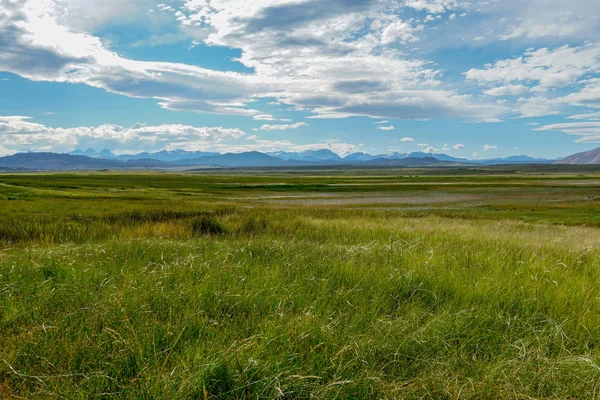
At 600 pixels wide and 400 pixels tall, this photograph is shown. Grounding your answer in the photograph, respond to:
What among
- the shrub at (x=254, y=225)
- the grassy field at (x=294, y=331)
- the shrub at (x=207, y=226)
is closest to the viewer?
the grassy field at (x=294, y=331)

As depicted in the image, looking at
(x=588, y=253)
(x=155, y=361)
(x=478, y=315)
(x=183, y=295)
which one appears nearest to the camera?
(x=155, y=361)

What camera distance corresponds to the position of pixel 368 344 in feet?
13.7

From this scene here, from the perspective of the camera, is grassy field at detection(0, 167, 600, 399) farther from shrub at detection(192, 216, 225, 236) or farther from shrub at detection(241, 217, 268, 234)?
shrub at detection(192, 216, 225, 236)

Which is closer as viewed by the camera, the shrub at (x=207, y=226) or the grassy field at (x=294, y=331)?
the grassy field at (x=294, y=331)

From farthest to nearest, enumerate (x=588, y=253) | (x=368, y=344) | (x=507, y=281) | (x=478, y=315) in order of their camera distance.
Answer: (x=588, y=253) → (x=507, y=281) → (x=478, y=315) → (x=368, y=344)

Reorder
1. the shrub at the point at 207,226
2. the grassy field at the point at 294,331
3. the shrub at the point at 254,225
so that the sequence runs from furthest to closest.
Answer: the shrub at the point at 207,226, the shrub at the point at 254,225, the grassy field at the point at 294,331

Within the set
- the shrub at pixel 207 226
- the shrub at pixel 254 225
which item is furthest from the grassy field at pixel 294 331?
the shrub at pixel 207 226

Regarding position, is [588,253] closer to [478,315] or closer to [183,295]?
[478,315]

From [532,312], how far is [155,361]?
5214mm

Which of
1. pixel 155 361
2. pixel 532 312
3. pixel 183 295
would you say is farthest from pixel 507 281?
pixel 155 361

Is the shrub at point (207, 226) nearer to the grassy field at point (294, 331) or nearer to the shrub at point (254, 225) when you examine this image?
the shrub at point (254, 225)

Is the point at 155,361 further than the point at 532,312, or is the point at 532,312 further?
the point at 532,312

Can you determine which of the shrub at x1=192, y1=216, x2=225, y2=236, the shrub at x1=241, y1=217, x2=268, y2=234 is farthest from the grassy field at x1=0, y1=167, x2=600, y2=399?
the shrub at x1=192, y1=216, x2=225, y2=236

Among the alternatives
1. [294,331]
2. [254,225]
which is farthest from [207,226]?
[294,331]
